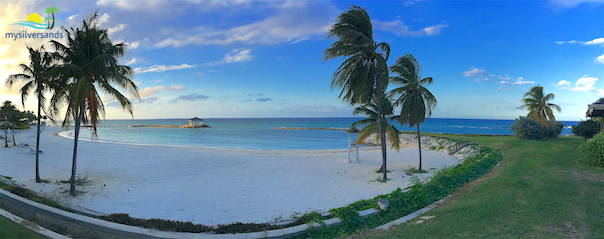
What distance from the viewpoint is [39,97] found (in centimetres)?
1112

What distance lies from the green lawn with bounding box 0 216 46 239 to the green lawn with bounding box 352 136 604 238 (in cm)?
537

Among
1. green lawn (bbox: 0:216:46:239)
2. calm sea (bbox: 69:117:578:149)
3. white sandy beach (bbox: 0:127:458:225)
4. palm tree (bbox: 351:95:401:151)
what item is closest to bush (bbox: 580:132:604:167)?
white sandy beach (bbox: 0:127:458:225)

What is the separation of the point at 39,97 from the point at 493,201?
16.4m

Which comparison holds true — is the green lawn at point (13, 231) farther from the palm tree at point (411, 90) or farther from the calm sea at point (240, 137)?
the calm sea at point (240, 137)

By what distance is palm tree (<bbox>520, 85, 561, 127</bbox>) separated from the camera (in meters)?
24.3

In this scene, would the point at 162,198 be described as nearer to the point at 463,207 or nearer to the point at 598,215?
the point at 463,207

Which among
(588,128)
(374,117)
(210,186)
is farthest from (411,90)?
(588,128)

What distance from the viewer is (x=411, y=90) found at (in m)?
14.1

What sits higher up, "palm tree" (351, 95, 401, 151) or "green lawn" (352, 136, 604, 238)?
"palm tree" (351, 95, 401, 151)

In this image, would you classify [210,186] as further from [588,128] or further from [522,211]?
[588,128]

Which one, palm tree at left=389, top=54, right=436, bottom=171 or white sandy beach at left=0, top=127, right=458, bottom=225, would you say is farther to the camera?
palm tree at left=389, top=54, right=436, bottom=171

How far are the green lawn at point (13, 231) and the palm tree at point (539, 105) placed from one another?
31.8 metres

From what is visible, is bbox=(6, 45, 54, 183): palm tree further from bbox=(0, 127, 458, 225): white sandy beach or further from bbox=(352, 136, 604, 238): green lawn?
bbox=(352, 136, 604, 238): green lawn

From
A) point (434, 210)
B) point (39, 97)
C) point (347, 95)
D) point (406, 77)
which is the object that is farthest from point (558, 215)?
point (39, 97)
